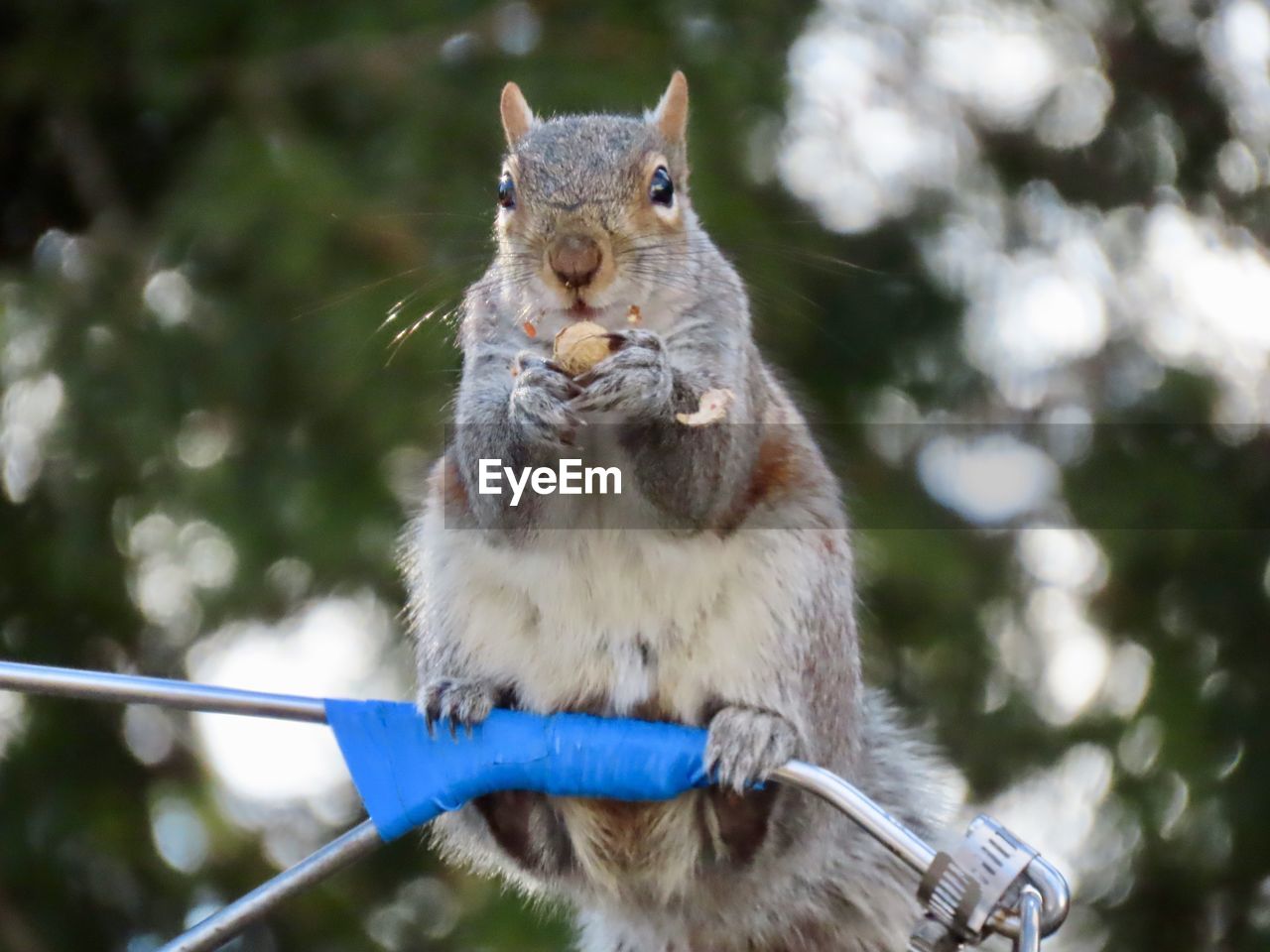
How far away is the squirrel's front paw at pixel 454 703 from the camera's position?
1809 mm

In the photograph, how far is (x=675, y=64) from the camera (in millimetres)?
3371

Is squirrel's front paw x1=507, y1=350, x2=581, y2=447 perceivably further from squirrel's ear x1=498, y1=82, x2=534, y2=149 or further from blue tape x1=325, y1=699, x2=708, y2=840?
squirrel's ear x1=498, y1=82, x2=534, y2=149

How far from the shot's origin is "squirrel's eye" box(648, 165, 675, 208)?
7.10 feet

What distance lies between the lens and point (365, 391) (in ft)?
10.4

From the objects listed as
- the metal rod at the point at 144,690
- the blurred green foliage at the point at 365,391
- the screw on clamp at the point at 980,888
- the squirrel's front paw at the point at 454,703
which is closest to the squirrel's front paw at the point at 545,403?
the squirrel's front paw at the point at 454,703

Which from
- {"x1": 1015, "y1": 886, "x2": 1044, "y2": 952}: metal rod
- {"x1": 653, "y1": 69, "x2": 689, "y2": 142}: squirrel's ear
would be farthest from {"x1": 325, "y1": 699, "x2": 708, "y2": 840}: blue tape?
{"x1": 653, "y1": 69, "x2": 689, "y2": 142}: squirrel's ear

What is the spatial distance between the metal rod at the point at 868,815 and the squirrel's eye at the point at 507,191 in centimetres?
90

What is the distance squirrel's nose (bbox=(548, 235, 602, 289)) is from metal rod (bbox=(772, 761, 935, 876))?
0.64 meters

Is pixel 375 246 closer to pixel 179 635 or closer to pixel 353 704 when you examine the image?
pixel 179 635

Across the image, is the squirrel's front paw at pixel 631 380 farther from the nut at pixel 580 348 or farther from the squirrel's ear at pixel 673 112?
the squirrel's ear at pixel 673 112

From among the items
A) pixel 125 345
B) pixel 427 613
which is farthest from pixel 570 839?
pixel 125 345

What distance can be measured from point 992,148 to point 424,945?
211 cm

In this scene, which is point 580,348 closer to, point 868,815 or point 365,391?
point 868,815

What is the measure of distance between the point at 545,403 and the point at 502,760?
0.35m
